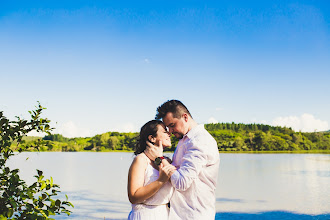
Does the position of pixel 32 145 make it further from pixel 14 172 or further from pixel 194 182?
pixel 194 182

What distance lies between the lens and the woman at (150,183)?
89.1 inches

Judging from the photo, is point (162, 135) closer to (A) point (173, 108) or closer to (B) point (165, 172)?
(A) point (173, 108)

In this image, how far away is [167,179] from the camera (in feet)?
7.24

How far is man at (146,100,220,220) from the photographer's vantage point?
2152mm

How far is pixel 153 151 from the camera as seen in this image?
246 centimetres

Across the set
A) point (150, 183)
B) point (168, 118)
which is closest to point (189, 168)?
point (150, 183)

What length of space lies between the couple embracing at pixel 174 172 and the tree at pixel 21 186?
59cm

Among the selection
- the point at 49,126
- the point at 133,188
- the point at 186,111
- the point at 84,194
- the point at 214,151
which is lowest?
the point at 84,194

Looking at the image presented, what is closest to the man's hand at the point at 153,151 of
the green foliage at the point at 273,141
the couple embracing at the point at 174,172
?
the couple embracing at the point at 174,172

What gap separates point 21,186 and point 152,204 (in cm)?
99

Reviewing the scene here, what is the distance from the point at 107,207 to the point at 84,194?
3139 millimetres

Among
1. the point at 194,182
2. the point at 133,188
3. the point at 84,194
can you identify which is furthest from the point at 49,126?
the point at 84,194

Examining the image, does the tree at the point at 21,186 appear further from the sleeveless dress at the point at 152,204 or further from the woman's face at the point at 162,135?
the woman's face at the point at 162,135

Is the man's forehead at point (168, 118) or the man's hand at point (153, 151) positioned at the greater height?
the man's forehead at point (168, 118)
